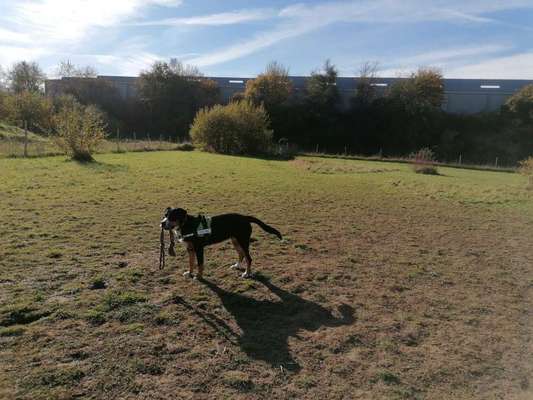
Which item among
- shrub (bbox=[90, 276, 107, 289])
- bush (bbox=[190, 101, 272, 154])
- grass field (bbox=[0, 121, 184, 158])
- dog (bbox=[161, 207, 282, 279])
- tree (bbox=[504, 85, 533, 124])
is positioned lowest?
shrub (bbox=[90, 276, 107, 289])

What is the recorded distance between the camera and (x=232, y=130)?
33.5m

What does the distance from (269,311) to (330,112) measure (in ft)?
164

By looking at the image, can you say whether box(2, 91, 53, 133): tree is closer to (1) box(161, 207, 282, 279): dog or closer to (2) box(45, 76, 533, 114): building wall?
(2) box(45, 76, 533, 114): building wall

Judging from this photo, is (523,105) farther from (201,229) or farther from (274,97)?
(201,229)

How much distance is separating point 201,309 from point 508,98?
57.0 m

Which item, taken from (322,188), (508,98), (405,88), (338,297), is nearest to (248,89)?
(405,88)

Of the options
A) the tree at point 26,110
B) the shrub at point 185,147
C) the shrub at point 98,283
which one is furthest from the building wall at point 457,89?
the shrub at point 98,283

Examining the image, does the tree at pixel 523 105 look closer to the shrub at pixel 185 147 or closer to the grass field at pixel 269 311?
the shrub at pixel 185 147

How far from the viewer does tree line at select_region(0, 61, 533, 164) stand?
159 ft

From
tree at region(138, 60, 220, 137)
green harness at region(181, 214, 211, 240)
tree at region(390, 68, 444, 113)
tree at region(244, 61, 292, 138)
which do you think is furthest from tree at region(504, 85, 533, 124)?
green harness at region(181, 214, 211, 240)

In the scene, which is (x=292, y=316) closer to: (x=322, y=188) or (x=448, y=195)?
(x=322, y=188)

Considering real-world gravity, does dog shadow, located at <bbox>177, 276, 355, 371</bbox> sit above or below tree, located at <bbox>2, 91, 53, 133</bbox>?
below

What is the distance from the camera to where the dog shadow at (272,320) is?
3.80 metres

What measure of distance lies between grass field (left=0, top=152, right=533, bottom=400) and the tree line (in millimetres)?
40181
